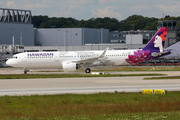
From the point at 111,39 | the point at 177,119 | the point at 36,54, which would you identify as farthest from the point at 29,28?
the point at 177,119

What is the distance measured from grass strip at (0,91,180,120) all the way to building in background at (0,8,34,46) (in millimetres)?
90166

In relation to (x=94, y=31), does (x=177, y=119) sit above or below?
below

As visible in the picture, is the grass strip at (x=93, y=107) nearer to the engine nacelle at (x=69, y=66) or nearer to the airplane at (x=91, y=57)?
the engine nacelle at (x=69, y=66)

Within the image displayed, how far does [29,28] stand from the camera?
11456 cm

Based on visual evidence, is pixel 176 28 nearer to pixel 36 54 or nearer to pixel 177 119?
pixel 36 54

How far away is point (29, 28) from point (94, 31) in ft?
100

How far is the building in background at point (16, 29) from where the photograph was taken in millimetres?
106375

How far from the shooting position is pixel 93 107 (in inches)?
638

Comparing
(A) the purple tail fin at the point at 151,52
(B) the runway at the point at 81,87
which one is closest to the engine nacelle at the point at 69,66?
(A) the purple tail fin at the point at 151,52

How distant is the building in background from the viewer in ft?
349

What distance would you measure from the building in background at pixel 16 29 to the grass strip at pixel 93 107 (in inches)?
3550

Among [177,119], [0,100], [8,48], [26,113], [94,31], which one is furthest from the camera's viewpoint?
[94,31]

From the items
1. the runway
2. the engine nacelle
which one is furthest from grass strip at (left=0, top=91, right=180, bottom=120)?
the engine nacelle

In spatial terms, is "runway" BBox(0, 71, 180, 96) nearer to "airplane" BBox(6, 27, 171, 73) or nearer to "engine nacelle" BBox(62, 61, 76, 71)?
"engine nacelle" BBox(62, 61, 76, 71)
